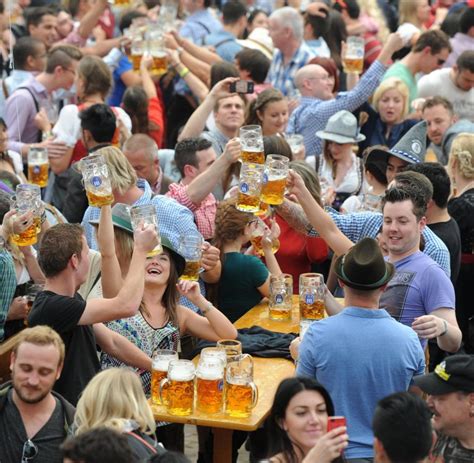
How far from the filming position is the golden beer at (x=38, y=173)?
7.39 metres

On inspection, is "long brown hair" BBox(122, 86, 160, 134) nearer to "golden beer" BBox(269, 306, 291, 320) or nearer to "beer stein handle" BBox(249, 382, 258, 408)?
"golden beer" BBox(269, 306, 291, 320)

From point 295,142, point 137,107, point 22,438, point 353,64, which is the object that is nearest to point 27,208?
point 22,438

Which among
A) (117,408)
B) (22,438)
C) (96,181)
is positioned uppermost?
(96,181)

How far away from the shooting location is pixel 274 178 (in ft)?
18.1

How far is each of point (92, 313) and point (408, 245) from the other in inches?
59.8

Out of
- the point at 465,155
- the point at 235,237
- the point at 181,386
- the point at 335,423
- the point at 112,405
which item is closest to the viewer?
the point at 335,423

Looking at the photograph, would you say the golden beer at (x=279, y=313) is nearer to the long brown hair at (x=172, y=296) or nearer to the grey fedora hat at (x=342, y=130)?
the long brown hair at (x=172, y=296)

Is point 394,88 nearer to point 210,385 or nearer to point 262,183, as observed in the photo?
point 262,183

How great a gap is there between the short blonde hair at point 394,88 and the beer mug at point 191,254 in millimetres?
3443

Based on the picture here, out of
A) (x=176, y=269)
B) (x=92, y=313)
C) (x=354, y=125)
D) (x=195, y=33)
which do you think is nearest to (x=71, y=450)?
(x=92, y=313)

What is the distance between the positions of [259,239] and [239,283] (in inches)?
11.1

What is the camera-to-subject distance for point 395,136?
859cm

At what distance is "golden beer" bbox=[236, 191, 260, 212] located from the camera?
5668 mm

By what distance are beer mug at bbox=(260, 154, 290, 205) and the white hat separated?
16.7ft
